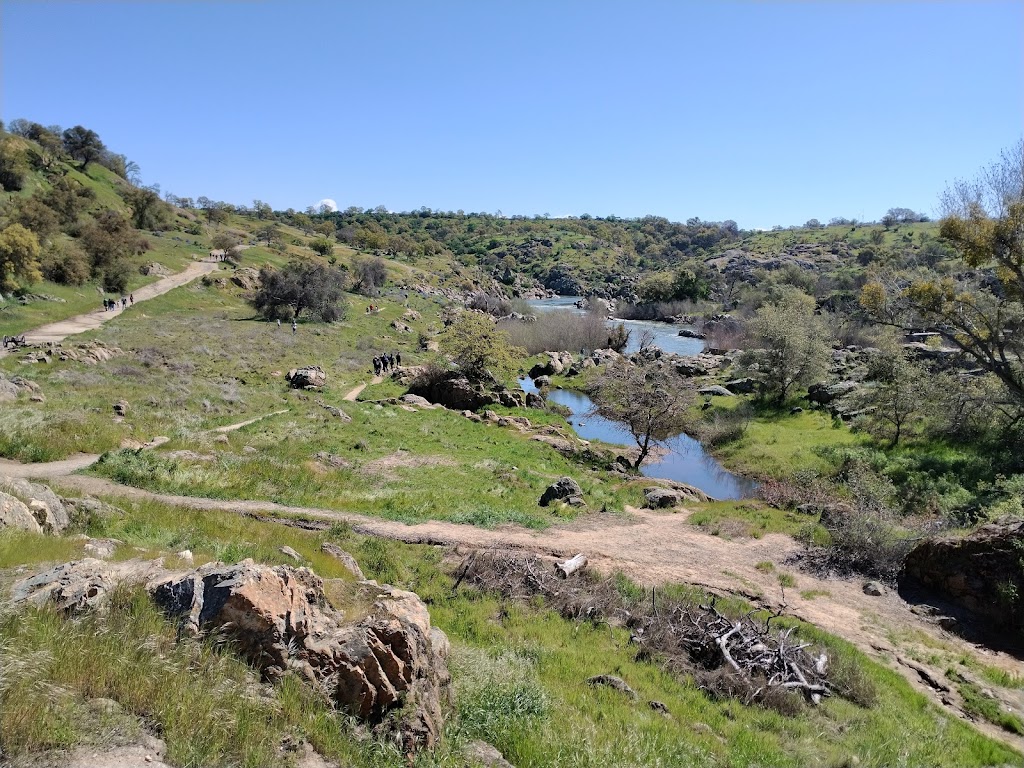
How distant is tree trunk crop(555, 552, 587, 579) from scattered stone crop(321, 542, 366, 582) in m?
4.88

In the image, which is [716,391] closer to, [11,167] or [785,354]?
[785,354]

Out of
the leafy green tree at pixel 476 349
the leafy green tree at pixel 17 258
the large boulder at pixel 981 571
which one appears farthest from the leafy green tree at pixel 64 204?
the large boulder at pixel 981 571

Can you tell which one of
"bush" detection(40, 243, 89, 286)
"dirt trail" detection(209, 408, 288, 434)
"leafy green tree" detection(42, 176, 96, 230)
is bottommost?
"dirt trail" detection(209, 408, 288, 434)

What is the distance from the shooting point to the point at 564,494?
71.2 ft

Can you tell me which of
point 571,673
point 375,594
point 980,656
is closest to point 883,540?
point 980,656

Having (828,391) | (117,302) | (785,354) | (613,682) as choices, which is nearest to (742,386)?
(785,354)

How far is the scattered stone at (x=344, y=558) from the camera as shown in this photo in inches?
419

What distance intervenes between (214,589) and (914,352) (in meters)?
54.7

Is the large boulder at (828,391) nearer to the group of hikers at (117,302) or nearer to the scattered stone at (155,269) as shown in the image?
the group of hikers at (117,302)

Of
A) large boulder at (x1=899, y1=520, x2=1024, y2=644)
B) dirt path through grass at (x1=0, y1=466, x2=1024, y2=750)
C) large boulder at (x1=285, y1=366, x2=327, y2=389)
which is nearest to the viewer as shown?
dirt path through grass at (x1=0, y1=466, x2=1024, y2=750)

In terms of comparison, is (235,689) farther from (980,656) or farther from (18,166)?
(18,166)

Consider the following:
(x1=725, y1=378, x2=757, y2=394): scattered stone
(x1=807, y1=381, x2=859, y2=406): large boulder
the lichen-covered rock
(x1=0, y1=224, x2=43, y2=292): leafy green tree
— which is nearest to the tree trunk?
the lichen-covered rock

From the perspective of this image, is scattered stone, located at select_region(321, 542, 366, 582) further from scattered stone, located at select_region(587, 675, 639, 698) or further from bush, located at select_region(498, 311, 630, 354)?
bush, located at select_region(498, 311, 630, 354)

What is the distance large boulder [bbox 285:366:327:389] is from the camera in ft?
122
